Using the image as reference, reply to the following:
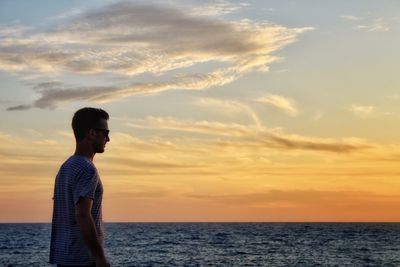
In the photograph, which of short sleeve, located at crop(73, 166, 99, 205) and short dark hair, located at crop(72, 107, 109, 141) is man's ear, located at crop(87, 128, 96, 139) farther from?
short sleeve, located at crop(73, 166, 99, 205)

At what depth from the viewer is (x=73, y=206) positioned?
4602mm

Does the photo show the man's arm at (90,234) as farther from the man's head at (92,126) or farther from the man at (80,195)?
the man's head at (92,126)

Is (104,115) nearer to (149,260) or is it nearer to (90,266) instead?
(90,266)

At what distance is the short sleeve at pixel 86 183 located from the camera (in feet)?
14.6

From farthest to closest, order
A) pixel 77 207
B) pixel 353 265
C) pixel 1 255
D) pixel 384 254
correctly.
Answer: pixel 384 254
pixel 1 255
pixel 353 265
pixel 77 207

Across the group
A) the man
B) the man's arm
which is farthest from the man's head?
the man's arm

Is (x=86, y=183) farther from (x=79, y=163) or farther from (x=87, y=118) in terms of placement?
(x=87, y=118)

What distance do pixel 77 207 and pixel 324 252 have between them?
5361cm

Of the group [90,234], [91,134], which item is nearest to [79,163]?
[91,134]

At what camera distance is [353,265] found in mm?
Answer: 44250

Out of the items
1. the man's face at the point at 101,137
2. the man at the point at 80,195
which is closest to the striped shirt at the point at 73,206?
the man at the point at 80,195

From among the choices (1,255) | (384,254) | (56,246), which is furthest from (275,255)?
(56,246)

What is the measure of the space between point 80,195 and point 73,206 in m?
0.19

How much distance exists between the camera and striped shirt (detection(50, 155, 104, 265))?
14.7ft
